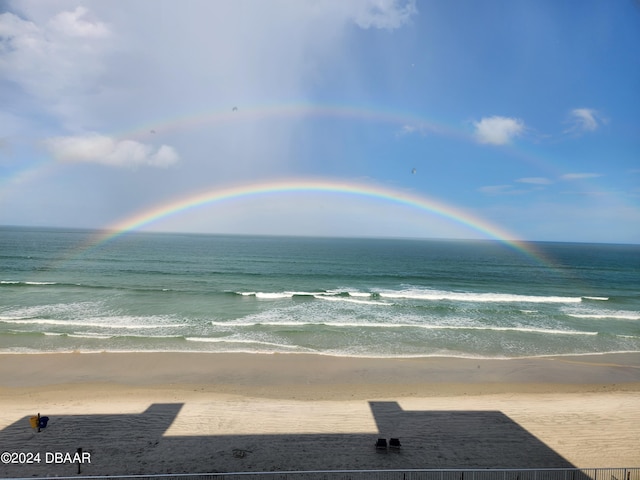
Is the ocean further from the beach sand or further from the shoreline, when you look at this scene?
the beach sand

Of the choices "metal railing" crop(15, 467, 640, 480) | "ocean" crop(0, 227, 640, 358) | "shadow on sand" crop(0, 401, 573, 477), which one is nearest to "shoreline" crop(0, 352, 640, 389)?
"ocean" crop(0, 227, 640, 358)

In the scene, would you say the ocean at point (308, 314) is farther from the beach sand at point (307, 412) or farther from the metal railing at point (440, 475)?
the metal railing at point (440, 475)

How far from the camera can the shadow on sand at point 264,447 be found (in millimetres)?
8430

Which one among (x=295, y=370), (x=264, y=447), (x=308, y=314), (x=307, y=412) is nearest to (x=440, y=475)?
(x=264, y=447)

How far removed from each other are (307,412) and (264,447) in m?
2.28

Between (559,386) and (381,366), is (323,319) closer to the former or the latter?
Answer: (381,366)

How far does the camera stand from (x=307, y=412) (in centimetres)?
1126

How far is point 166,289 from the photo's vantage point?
33.5 metres

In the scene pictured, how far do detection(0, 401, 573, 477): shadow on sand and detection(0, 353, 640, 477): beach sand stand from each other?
36 millimetres

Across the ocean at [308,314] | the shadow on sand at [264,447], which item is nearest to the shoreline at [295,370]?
the ocean at [308,314]

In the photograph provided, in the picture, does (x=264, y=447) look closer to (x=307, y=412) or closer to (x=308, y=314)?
(x=307, y=412)

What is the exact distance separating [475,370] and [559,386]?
3123 millimetres

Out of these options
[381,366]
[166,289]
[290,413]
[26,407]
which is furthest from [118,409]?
[166,289]

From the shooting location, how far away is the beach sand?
29.0ft
